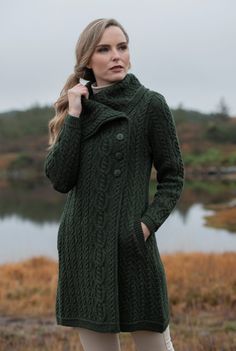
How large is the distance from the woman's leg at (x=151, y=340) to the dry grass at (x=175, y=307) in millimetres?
1697

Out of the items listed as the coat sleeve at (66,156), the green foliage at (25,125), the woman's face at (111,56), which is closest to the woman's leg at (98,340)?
the coat sleeve at (66,156)

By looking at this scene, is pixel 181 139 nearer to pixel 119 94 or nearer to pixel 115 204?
pixel 119 94

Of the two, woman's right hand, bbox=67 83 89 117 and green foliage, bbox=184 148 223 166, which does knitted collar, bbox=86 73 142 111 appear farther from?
green foliage, bbox=184 148 223 166

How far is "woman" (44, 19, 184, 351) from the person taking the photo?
2158 millimetres

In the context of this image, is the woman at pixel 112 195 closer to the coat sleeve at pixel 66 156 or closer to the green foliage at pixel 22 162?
the coat sleeve at pixel 66 156

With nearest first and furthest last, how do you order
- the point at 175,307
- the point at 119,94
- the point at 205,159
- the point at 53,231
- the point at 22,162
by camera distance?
the point at 119,94, the point at 175,307, the point at 53,231, the point at 205,159, the point at 22,162

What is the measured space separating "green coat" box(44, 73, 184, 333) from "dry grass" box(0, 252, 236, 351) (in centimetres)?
182

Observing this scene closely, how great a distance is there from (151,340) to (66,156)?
0.73m

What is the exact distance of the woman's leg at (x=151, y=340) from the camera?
2.20 metres

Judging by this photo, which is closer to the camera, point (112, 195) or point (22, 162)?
point (112, 195)

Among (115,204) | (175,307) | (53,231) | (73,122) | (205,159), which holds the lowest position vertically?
(205,159)

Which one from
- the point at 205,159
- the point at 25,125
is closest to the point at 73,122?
the point at 205,159

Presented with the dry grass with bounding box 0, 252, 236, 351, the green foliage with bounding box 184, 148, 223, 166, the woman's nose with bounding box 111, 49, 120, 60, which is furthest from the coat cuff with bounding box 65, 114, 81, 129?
the green foliage with bounding box 184, 148, 223, 166

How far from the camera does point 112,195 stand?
7.14ft
